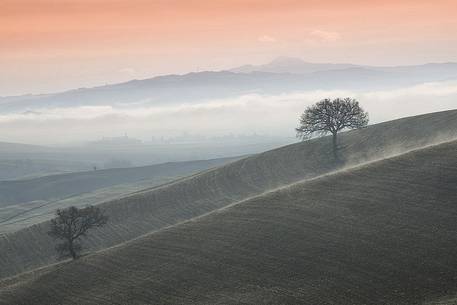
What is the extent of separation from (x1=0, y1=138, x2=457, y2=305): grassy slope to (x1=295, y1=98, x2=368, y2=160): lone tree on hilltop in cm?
3119

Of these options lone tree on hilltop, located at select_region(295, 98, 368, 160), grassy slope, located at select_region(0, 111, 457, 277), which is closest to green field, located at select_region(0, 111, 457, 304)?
grassy slope, located at select_region(0, 111, 457, 277)

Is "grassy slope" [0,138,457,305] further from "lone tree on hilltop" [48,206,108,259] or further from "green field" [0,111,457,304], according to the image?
"lone tree on hilltop" [48,206,108,259]

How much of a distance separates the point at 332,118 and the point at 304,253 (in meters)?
55.1

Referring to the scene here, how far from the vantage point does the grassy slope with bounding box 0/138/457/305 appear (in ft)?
148

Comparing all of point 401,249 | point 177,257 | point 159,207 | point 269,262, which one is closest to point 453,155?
point 401,249

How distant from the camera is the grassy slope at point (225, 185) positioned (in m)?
85.9

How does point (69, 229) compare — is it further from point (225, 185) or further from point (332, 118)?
point (332, 118)

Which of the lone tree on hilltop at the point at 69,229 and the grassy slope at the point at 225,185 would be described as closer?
the lone tree on hilltop at the point at 69,229

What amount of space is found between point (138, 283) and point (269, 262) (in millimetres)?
11902

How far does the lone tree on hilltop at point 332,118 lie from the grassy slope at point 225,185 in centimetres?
369

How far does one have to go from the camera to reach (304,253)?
52812 mm

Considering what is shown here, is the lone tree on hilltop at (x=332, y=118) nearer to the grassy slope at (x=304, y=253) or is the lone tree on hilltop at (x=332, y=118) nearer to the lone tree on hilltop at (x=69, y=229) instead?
the grassy slope at (x=304, y=253)

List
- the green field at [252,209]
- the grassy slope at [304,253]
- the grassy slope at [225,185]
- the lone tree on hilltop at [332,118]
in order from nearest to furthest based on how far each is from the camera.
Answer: the grassy slope at [304,253] < the green field at [252,209] < the grassy slope at [225,185] < the lone tree on hilltop at [332,118]

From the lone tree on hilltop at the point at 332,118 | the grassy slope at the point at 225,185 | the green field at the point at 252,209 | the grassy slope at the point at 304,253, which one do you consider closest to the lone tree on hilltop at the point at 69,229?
the grassy slope at the point at 304,253
